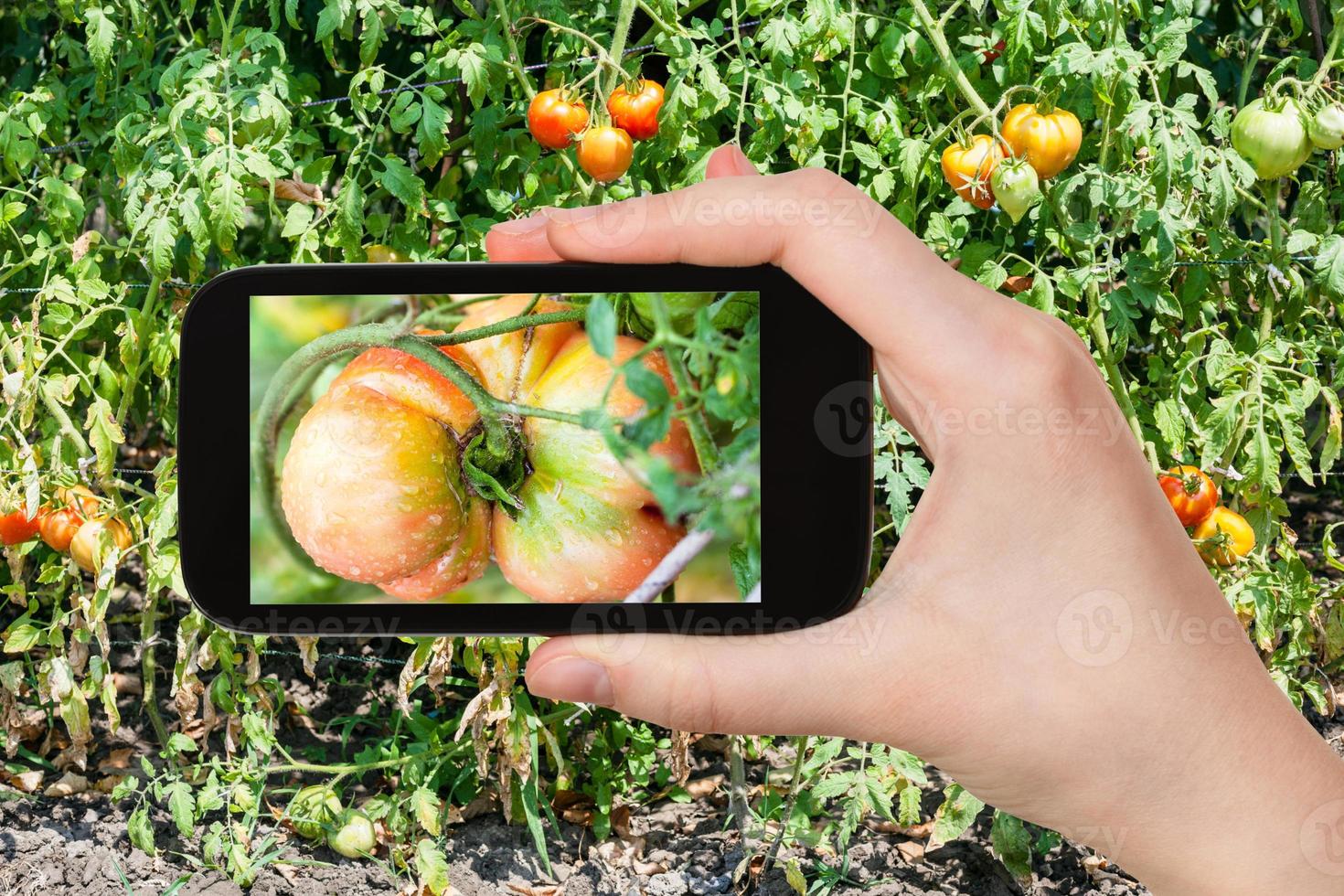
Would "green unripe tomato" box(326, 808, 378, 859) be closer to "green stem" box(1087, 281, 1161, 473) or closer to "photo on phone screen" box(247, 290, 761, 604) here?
"photo on phone screen" box(247, 290, 761, 604)

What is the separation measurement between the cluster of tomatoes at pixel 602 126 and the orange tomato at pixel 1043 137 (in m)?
0.57

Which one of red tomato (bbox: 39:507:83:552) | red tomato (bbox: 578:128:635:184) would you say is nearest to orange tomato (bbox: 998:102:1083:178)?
red tomato (bbox: 578:128:635:184)

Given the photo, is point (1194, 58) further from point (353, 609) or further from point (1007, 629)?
point (353, 609)

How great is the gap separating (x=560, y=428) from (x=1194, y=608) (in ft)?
2.22

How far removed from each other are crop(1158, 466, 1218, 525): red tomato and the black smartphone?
3.20 ft

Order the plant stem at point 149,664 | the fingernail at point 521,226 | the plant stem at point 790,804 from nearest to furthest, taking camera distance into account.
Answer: the fingernail at point 521,226 < the plant stem at point 790,804 < the plant stem at point 149,664

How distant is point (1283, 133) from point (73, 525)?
2146 mm

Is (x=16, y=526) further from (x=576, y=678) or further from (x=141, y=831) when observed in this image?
(x=576, y=678)

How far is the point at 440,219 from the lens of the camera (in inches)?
82.5

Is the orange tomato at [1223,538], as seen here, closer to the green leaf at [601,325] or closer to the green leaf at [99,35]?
the green leaf at [601,325]

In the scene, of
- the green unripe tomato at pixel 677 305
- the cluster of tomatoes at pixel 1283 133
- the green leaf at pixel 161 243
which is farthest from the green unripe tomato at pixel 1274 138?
the green leaf at pixel 161 243

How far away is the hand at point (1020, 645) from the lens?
3.69 ft

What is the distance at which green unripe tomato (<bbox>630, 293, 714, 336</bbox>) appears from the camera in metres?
1.25

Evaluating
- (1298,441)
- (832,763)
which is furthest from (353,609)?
(1298,441)
